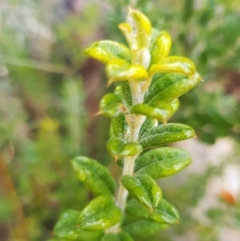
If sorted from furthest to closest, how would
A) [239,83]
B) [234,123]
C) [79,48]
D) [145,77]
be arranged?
1. [239,83]
2. [79,48]
3. [234,123]
4. [145,77]

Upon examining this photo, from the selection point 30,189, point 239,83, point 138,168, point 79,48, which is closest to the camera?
point 138,168

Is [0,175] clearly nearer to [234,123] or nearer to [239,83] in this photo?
[234,123]

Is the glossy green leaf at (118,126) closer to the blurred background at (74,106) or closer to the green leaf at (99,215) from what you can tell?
the green leaf at (99,215)

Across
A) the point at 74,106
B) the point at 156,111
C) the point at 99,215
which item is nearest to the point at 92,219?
the point at 99,215

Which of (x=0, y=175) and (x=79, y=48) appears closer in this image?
(x=0, y=175)

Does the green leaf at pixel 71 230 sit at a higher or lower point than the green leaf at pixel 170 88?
lower

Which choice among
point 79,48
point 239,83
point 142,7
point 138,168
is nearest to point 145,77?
point 138,168

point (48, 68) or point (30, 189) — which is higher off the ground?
point (48, 68)

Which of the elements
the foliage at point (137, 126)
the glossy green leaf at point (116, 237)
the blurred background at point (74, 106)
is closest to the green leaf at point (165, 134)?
the foliage at point (137, 126)

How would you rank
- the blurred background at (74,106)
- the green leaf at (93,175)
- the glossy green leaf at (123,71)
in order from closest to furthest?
the glossy green leaf at (123,71) < the green leaf at (93,175) < the blurred background at (74,106)
